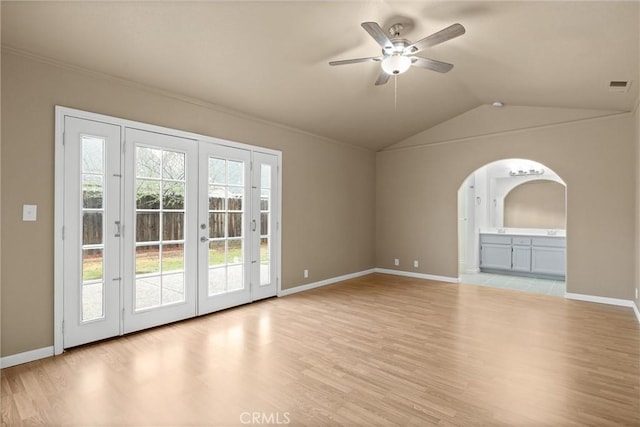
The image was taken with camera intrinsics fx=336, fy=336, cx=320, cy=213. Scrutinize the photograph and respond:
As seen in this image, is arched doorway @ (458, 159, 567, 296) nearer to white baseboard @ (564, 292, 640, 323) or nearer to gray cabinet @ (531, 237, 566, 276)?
gray cabinet @ (531, 237, 566, 276)

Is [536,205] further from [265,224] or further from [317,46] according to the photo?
[317,46]

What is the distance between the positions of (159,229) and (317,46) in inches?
102

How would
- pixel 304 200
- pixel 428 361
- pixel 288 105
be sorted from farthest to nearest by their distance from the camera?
pixel 304 200
pixel 288 105
pixel 428 361

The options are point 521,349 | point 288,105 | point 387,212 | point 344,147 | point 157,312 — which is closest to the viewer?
point 521,349

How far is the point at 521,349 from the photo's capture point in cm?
320

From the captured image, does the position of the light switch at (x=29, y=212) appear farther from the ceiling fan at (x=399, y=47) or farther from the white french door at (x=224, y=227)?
the ceiling fan at (x=399, y=47)

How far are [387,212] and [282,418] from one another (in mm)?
5370

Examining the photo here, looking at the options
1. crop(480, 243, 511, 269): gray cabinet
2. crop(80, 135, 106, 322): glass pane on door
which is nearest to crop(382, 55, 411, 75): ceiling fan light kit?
crop(80, 135, 106, 322): glass pane on door

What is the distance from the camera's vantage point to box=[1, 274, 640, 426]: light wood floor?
85.4 inches

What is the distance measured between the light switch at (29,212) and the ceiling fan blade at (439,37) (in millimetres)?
3463

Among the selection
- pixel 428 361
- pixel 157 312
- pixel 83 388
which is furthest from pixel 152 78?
pixel 428 361

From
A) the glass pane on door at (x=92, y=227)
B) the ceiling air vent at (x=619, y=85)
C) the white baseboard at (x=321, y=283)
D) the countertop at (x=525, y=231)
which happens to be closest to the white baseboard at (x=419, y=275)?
the white baseboard at (x=321, y=283)

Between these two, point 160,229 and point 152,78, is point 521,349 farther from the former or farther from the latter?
point 152,78

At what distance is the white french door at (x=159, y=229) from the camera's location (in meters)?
3.54
